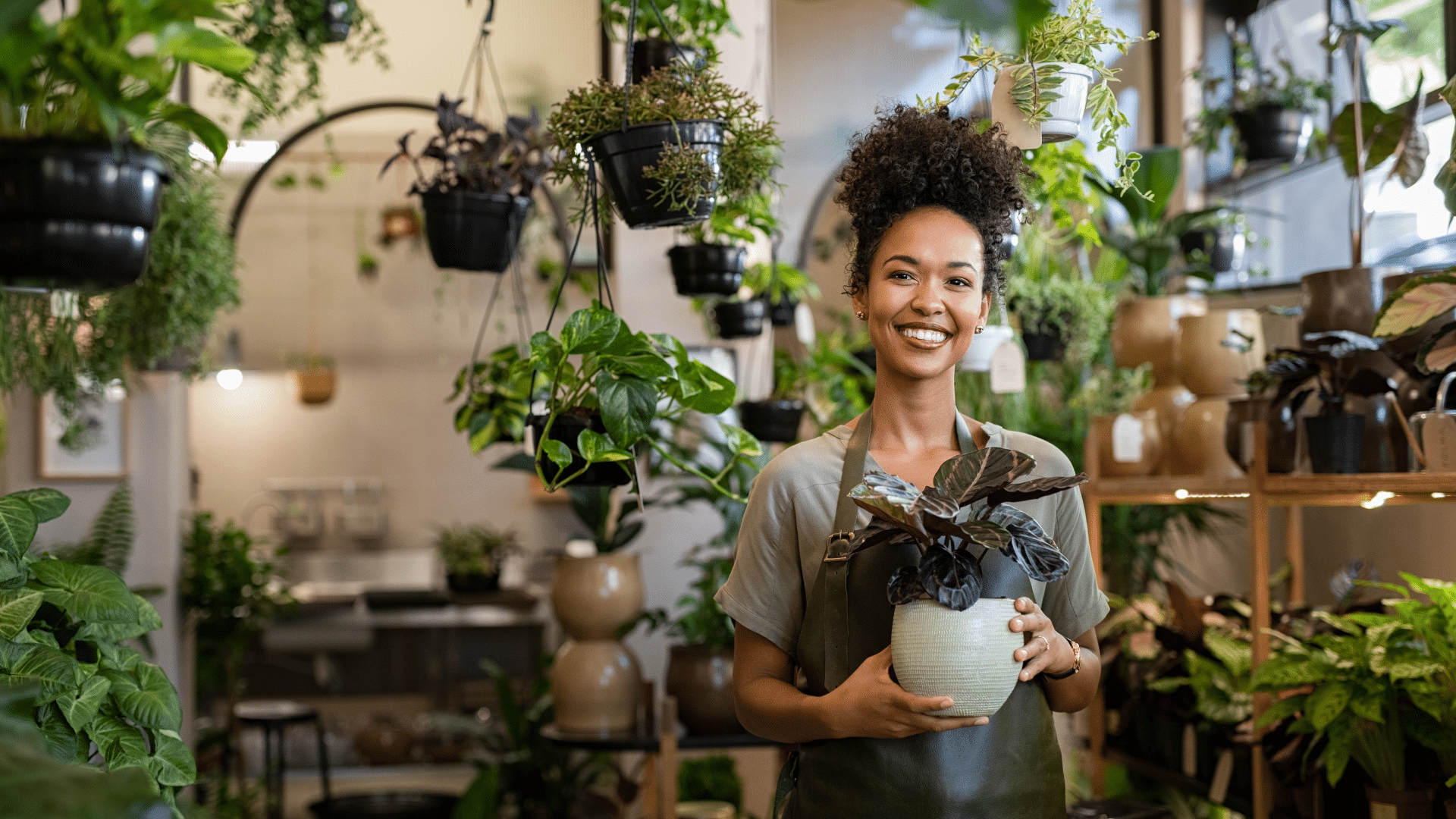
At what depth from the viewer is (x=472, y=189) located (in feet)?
7.75

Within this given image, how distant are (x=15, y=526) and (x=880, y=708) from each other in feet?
3.85

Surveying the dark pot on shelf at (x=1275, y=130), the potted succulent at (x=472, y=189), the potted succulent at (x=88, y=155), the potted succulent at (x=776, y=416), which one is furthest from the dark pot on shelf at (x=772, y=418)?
the potted succulent at (x=88, y=155)

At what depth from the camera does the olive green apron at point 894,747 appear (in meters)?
1.29

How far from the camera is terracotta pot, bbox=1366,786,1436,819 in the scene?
1.97 metres

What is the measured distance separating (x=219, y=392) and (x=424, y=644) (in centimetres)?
242

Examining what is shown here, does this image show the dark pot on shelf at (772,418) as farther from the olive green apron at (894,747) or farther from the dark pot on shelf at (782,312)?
the olive green apron at (894,747)

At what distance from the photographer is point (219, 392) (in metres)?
7.57

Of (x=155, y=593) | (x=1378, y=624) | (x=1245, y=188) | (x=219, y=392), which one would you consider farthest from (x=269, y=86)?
(x=219, y=392)

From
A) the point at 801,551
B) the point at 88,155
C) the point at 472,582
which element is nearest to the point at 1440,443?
the point at 801,551

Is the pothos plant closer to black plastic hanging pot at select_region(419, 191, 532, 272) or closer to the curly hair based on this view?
black plastic hanging pot at select_region(419, 191, 532, 272)

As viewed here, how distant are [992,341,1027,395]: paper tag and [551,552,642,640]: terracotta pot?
43.3 inches

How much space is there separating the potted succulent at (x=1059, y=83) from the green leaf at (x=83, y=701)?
1.38 metres

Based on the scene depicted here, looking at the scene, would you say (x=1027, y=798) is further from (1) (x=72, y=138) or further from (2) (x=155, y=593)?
(2) (x=155, y=593)

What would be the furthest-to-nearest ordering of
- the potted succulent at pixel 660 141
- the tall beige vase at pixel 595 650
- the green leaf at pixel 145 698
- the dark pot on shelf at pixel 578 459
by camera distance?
the tall beige vase at pixel 595 650, the dark pot on shelf at pixel 578 459, the potted succulent at pixel 660 141, the green leaf at pixel 145 698
